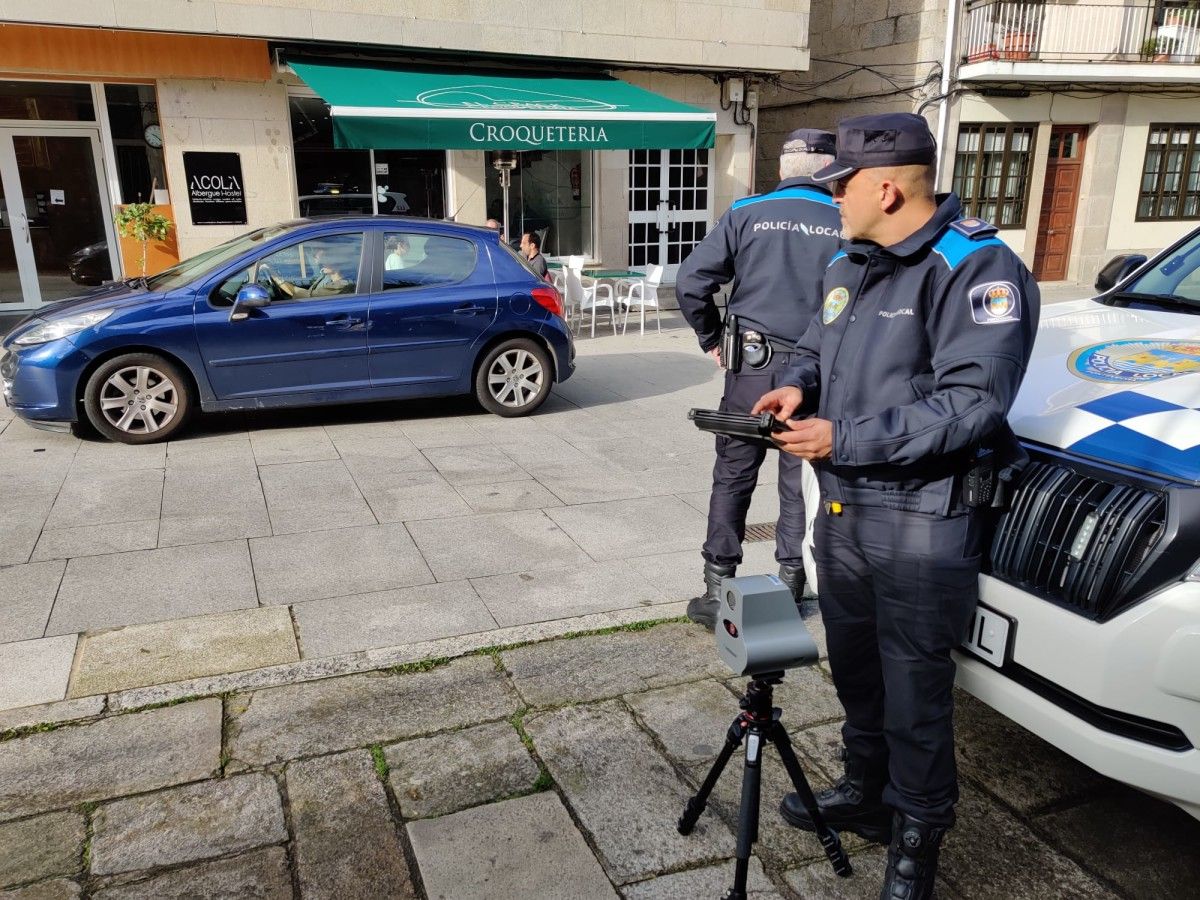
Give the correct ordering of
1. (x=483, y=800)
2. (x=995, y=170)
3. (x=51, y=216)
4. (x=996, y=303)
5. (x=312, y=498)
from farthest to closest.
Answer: (x=995, y=170) < (x=51, y=216) < (x=312, y=498) < (x=483, y=800) < (x=996, y=303)

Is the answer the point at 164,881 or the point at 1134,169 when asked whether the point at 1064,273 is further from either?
the point at 164,881

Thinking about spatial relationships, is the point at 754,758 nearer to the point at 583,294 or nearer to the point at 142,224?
the point at 583,294

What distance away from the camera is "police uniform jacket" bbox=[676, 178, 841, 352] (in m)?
3.75

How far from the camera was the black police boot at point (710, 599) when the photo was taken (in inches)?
155

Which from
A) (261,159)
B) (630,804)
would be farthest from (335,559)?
(261,159)

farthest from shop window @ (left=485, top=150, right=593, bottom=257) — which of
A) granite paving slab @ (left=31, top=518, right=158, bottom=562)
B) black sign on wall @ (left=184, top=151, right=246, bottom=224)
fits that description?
granite paving slab @ (left=31, top=518, right=158, bottom=562)

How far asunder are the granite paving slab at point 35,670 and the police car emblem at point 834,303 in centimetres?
299

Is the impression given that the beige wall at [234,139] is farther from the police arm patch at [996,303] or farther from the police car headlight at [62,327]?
the police arm patch at [996,303]

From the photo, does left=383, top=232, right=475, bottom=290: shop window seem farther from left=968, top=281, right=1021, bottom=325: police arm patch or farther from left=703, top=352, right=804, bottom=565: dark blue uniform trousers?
left=968, top=281, right=1021, bottom=325: police arm patch

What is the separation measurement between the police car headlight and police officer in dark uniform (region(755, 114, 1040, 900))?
18.6ft

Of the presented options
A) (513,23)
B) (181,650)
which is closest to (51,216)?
(513,23)

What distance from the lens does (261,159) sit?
11.8 m

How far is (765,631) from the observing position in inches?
86.7

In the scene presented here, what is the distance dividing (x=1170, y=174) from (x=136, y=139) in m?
18.5
